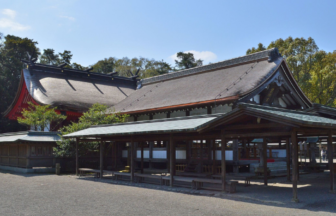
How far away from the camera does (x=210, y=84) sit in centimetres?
2108

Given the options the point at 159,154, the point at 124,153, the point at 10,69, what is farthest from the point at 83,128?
the point at 10,69

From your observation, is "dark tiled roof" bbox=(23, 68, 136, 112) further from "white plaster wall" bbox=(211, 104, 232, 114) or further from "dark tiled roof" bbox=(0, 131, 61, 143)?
"white plaster wall" bbox=(211, 104, 232, 114)

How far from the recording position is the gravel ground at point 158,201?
8359 mm

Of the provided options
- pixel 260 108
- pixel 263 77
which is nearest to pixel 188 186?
pixel 260 108

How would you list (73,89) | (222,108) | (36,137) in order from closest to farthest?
(222,108) < (36,137) < (73,89)

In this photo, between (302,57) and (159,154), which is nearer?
(159,154)

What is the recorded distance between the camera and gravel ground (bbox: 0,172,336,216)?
836 centimetres

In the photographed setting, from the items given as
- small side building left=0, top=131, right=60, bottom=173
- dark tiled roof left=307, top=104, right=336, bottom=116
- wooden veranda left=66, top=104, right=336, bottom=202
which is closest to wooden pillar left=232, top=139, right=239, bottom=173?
dark tiled roof left=307, top=104, right=336, bottom=116

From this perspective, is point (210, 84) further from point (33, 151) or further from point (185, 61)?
point (185, 61)

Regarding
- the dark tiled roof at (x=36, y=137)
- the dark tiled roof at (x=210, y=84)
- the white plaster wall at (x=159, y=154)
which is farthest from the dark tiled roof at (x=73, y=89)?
the white plaster wall at (x=159, y=154)

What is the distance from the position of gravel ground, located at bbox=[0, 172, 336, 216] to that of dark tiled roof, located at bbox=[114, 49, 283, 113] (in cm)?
691

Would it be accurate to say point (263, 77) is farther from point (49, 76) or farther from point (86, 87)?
point (49, 76)

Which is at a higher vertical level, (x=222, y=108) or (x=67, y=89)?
(x=67, y=89)

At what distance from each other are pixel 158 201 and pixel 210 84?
12339 millimetres
